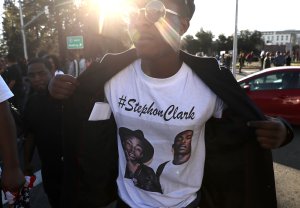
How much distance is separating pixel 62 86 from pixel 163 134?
59 cm

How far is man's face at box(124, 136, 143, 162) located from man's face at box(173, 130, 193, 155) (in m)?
0.18

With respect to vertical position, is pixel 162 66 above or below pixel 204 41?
above

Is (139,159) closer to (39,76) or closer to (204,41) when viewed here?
(39,76)

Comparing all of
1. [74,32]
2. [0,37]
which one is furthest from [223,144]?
[0,37]

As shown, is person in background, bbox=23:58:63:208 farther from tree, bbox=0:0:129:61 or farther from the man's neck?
tree, bbox=0:0:129:61

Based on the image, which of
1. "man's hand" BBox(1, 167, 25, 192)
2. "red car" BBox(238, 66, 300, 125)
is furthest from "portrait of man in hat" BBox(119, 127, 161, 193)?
"red car" BBox(238, 66, 300, 125)

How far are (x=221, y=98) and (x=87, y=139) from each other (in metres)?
0.75

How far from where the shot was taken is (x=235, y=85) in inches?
76.0

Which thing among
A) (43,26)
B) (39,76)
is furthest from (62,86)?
(43,26)

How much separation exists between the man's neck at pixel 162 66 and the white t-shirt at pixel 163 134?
0.12 feet

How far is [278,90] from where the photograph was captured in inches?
332

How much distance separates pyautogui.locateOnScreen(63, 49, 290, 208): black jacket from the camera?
192 cm

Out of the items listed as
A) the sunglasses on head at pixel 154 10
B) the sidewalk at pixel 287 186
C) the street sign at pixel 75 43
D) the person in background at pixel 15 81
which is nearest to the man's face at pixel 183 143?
the sunglasses on head at pixel 154 10

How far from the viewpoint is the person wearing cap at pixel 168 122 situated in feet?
6.16
